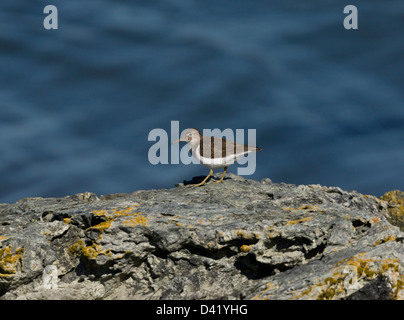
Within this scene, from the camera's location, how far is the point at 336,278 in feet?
28.8

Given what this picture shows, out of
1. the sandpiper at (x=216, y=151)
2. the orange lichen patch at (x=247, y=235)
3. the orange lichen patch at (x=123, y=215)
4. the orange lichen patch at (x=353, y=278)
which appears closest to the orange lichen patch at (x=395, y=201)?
the sandpiper at (x=216, y=151)

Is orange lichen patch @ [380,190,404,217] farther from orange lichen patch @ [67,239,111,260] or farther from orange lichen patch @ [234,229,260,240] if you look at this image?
orange lichen patch @ [67,239,111,260]

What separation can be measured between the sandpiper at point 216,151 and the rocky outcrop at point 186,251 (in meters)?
3.97

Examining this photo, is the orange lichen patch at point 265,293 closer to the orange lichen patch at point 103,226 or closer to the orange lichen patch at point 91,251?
the orange lichen patch at point 103,226

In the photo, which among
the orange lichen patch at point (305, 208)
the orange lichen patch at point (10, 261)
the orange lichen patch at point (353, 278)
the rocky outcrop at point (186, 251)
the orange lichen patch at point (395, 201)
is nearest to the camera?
the orange lichen patch at point (353, 278)

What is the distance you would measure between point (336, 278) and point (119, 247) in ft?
12.4

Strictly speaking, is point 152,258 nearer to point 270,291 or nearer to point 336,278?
point 270,291

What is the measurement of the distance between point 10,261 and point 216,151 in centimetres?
666

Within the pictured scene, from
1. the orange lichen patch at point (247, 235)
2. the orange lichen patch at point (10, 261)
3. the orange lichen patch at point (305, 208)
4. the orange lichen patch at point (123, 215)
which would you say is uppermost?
the orange lichen patch at point (305, 208)

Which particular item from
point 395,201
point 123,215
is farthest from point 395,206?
point 123,215

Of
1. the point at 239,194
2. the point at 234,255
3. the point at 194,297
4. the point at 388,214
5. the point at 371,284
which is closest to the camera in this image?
the point at 371,284

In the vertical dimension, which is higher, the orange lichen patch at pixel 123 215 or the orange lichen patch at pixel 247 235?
the orange lichen patch at pixel 123 215

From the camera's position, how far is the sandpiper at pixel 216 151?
596 inches

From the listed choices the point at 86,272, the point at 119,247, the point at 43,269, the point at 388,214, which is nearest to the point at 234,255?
the point at 119,247
